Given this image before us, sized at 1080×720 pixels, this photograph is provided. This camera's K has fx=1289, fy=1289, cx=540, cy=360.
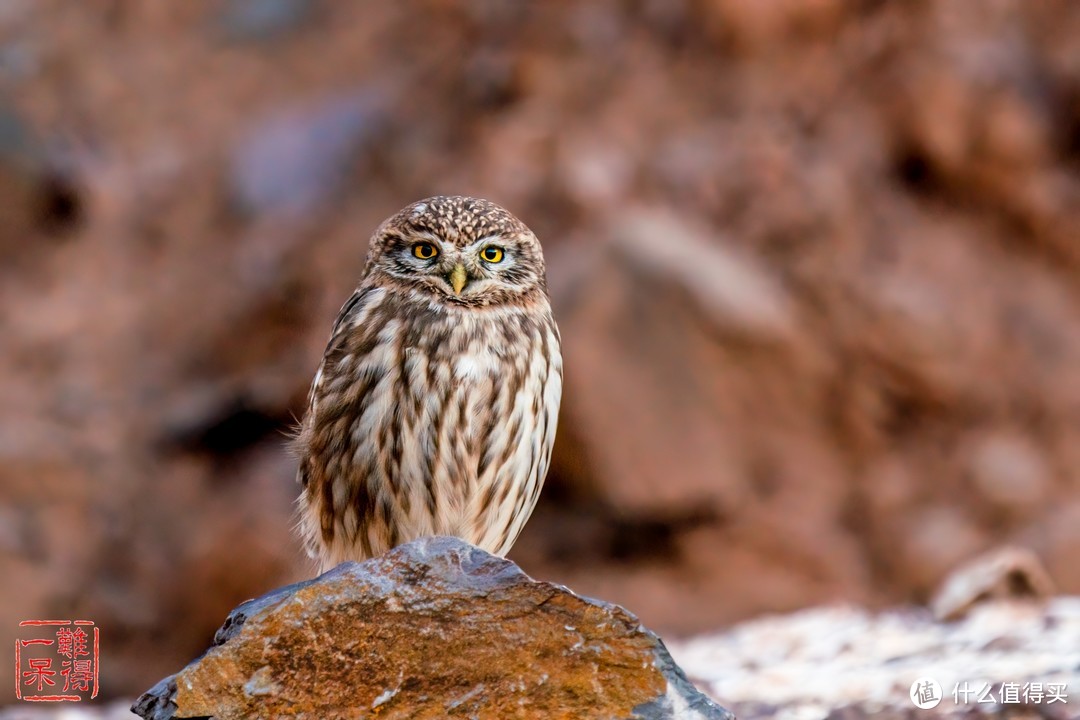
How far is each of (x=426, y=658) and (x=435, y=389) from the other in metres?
1.20

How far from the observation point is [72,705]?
22.9ft

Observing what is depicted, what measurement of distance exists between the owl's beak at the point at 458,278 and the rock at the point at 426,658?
50.0 inches

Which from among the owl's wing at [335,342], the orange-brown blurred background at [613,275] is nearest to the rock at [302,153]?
the orange-brown blurred background at [613,275]

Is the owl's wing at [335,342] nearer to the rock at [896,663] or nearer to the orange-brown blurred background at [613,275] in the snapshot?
the rock at [896,663]

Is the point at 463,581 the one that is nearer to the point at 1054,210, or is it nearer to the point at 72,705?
the point at 72,705

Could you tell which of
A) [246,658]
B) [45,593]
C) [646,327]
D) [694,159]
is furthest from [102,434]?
[246,658]

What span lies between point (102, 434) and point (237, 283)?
4.62 ft

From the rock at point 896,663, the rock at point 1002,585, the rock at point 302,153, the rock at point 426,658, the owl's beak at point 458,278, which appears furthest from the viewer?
the rock at point 302,153

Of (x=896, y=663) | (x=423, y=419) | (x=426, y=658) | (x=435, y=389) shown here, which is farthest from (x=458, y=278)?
(x=896, y=663)

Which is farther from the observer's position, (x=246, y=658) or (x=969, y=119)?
(x=969, y=119)

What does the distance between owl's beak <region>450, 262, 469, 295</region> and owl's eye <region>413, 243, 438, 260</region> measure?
101 mm

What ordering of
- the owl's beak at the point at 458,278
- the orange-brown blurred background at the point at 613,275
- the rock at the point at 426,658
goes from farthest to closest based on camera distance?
the orange-brown blurred background at the point at 613,275, the owl's beak at the point at 458,278, the rock at the point at 426,658

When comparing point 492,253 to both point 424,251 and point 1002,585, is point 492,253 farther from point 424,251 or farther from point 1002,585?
point 1002,585

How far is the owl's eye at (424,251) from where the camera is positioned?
4.20 m
